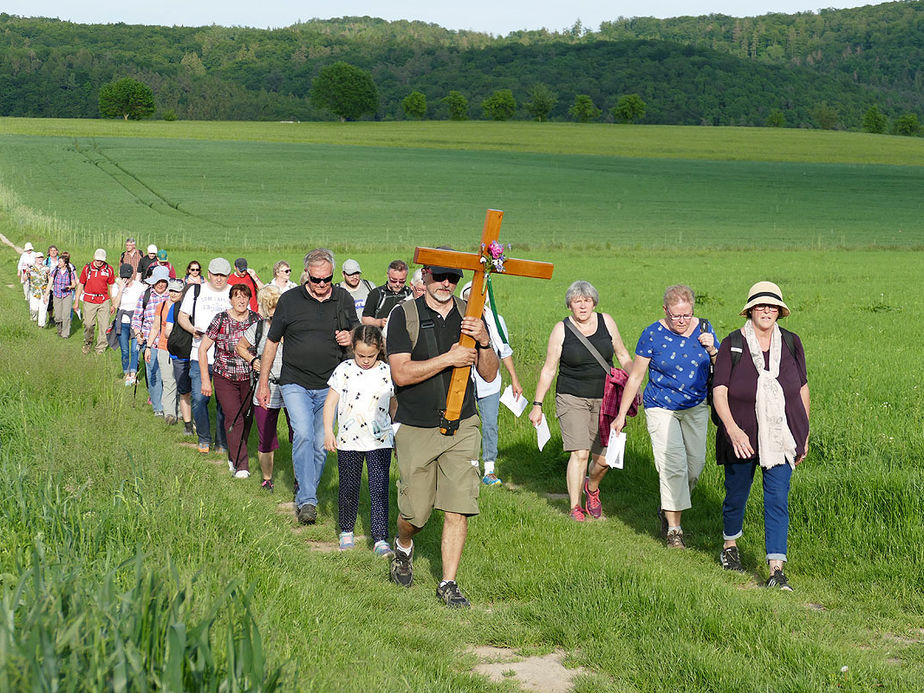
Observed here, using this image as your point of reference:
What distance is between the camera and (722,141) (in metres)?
105

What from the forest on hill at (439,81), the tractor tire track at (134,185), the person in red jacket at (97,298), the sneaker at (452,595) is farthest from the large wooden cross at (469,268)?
the forest on hill at (439,81)

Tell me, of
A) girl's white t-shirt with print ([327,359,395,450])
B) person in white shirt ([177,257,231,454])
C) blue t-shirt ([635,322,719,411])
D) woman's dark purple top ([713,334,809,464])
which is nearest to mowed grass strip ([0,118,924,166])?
person in white shirt ([177,257,231,454])

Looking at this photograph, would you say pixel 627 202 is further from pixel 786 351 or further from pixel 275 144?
pixel 786 351

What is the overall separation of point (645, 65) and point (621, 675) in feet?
595

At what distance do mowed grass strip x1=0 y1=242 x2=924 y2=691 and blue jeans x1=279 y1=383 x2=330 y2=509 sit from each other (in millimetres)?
349

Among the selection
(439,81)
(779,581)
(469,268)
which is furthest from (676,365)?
(439,81)

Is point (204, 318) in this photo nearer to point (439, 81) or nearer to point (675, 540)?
point (675, 540)

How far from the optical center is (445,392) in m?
6.83

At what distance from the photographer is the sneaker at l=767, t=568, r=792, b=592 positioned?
6980mm

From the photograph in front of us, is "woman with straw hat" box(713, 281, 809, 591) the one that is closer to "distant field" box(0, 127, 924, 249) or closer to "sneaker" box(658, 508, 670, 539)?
"sneaker" box(658, 508, 670, 539)

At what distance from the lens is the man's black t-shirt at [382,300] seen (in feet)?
35.4

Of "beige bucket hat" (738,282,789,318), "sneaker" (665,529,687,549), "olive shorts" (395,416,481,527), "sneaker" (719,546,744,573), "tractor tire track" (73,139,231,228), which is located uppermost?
"beige bucket hat" (738,282,789,318)

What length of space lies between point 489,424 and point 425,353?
397cm

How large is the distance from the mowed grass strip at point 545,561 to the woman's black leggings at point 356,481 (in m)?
0.30
